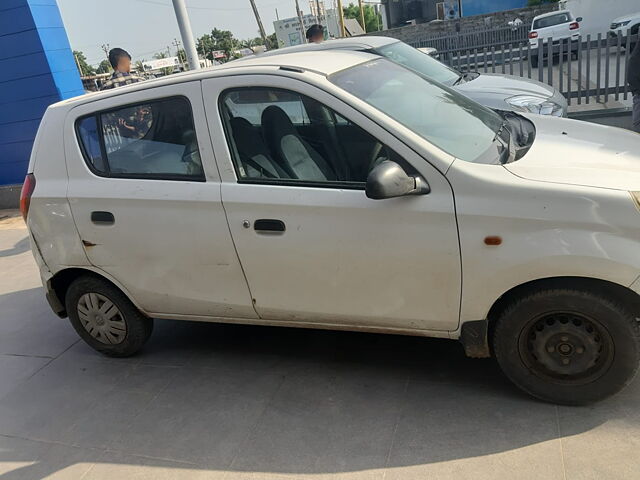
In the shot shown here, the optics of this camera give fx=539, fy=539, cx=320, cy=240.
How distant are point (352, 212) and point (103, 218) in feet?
5.49

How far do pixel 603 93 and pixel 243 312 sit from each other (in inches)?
318

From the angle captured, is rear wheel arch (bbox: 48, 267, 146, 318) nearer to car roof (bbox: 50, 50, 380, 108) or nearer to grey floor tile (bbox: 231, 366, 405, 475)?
car roof (bbox: 50, 50, 380, 108)

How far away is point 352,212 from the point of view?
2.76 metres

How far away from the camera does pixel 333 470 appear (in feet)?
8.67

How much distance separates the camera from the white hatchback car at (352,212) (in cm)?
253

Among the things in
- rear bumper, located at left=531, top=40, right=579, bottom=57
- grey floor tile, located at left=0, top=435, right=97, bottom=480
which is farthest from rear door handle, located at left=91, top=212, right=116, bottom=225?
rear bumper, located at left=531, top=40, right=579, bottom=57

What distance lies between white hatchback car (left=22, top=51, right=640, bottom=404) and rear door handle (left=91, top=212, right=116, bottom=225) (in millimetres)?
12

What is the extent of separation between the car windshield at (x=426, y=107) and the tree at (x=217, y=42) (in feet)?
309

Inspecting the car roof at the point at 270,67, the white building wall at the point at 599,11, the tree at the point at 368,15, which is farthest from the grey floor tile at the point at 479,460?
the tree at the point at 368,15

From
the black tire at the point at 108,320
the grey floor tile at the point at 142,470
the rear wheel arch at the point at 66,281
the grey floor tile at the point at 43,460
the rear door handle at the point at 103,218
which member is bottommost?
the grey floor tile at the point at 142,470

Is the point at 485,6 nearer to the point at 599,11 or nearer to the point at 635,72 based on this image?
the point at 599,11

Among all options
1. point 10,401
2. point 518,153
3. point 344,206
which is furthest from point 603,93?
point 10,401

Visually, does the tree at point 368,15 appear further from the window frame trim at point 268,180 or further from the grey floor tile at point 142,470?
the grey floor tile at point 142,470

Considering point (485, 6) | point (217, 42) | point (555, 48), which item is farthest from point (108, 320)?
point (217, 42)
